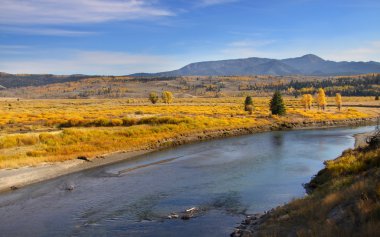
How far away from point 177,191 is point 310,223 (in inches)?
558

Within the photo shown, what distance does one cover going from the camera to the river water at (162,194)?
19344 mm

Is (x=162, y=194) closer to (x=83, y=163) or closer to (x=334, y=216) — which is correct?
(x=334, y=216)

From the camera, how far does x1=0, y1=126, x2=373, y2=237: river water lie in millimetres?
19344

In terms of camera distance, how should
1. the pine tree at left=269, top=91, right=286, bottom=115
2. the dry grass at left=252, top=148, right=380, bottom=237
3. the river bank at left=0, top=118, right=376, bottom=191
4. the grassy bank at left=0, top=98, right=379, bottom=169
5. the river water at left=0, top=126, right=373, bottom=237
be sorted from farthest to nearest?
the pine tree at left=269, top=91, right=286, bottom=115
the grassy bank at left=0, top=98, right=379, bottom=169
the river bank at left=0, top=118, right=376, bottom=191
the river water at left=0, top=126, right=373, bottom=237
the dry grass at left=252, top=148, right=380, bottom=237

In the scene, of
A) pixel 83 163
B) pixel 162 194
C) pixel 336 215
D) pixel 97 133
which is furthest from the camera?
pixel 97 133

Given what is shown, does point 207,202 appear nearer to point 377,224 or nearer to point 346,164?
point 346,164

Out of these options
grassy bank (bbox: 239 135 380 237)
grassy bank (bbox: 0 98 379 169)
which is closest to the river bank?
grassy bank (bbox: 0 98 379 169)

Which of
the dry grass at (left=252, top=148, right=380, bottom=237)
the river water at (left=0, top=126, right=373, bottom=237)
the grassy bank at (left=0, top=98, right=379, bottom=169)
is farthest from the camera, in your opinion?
the grassy bank at (left=0, top=98, right=379, bottom=169)

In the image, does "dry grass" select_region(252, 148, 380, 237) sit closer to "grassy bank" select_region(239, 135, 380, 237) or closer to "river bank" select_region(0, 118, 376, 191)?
"grassy bank" select_region(239, 135, 380, 237)

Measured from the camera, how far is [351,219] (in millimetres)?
11242

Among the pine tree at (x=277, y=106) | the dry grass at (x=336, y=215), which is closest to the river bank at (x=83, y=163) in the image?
the pine tree at (x=277, y=106)

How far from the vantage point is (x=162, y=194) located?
25344 millimetres

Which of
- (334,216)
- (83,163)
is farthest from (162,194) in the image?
(83,163)

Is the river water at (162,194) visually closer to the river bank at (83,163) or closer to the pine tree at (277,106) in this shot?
the river bank at (83,163)
